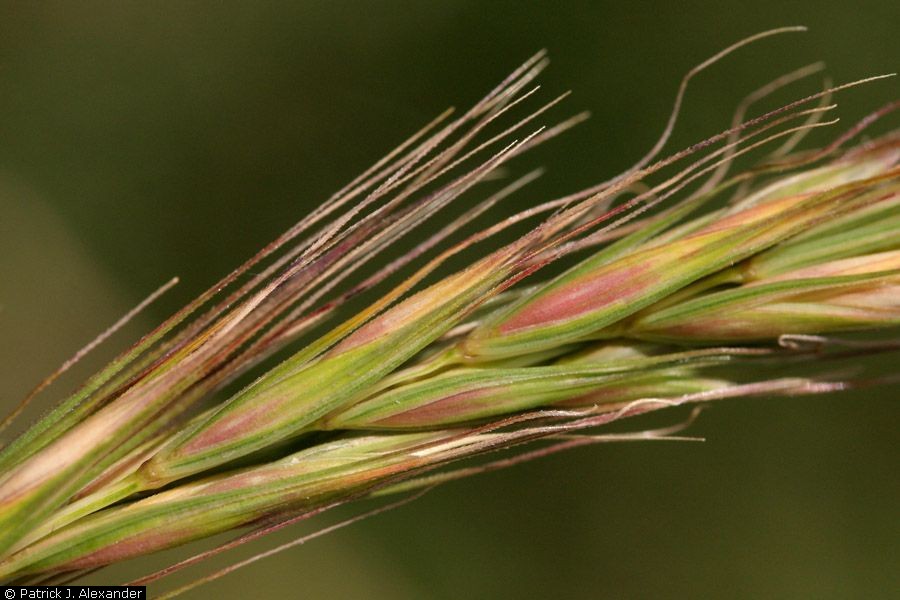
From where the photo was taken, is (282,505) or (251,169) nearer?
(282,505)

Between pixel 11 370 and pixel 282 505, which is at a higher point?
pixel 11 370

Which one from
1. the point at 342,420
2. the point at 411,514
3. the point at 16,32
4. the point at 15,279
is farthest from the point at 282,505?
the point at 16,32

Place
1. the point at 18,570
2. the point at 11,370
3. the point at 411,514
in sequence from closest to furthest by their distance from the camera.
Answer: the point at 18,570, the point at 11,370, the point at 411,514

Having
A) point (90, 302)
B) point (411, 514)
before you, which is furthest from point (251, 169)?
point (411, 514)

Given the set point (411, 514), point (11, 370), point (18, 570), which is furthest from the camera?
point (411, 514)

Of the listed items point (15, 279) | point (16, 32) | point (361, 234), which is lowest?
point (361, 234)

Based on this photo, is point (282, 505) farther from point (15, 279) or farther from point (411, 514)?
point (15, 279)
